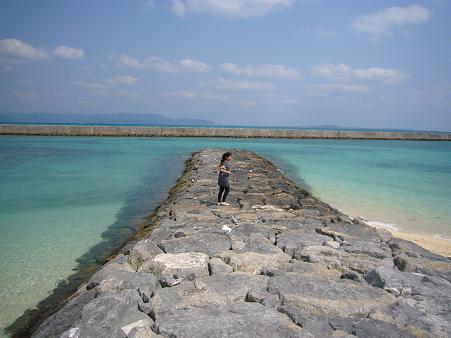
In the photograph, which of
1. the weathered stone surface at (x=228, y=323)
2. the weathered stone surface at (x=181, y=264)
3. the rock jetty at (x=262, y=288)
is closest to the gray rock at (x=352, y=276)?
the rock jetty at (x=262, y=288)

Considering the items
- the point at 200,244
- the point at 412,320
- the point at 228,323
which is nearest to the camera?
the point at 228,323

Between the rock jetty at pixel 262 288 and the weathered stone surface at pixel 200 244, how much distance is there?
0.01 meters

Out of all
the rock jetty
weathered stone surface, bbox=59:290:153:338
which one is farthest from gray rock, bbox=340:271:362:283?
weathered stone surface, bbox=59:290:153:338

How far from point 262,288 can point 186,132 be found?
122ft

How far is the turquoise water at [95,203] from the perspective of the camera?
187 inches

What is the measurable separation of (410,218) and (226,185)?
4570 millimetres

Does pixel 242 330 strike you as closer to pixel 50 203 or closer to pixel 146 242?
pixel 146 242

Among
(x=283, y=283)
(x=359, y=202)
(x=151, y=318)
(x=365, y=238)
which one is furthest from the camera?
(x=359, y=202)

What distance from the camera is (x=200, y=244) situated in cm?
421

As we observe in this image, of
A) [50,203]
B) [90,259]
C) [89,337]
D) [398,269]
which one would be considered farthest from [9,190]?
[398,269]

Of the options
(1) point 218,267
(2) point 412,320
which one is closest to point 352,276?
(2) point 412,320

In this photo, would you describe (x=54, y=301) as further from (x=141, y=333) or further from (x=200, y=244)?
(x=141, y=333)

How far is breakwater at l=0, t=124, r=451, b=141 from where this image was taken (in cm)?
3544

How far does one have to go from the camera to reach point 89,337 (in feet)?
8.04
